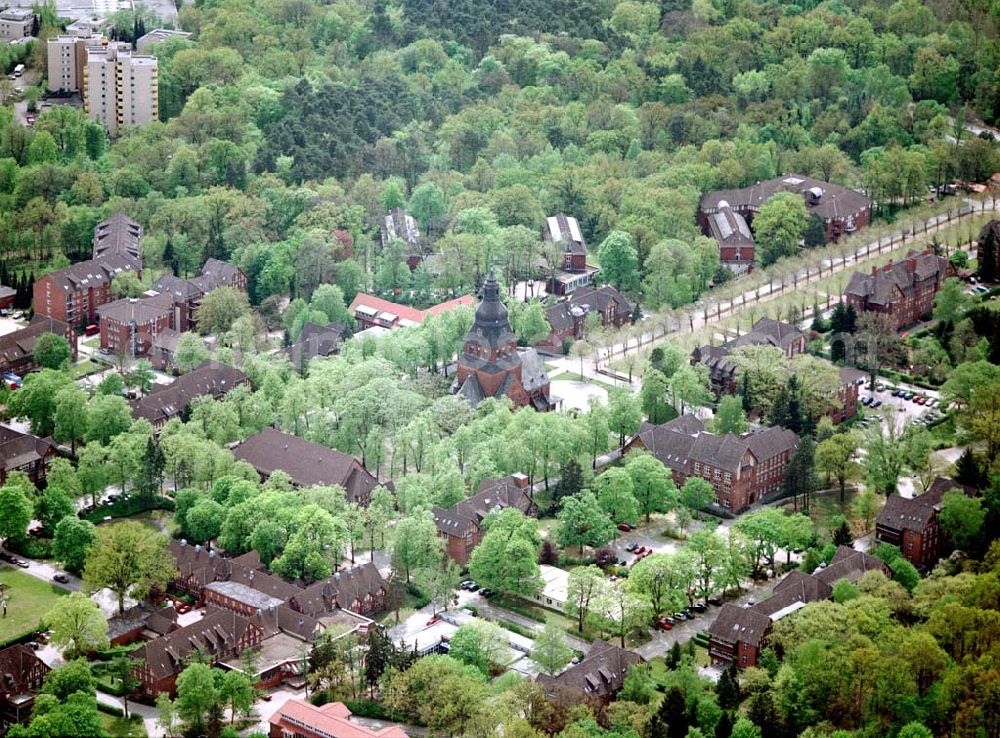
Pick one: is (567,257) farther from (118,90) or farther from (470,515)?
(118,90)

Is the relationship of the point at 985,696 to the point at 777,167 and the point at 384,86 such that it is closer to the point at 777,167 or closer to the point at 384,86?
the point at 777,167

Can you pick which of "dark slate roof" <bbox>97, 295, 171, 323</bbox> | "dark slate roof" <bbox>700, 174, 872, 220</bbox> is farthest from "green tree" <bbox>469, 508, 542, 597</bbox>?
"dark slate roof" <bbox>700, 174, 872, 220</bbox>

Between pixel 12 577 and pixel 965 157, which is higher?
pixel 965 157

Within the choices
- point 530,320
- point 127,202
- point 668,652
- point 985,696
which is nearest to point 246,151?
point 127,202

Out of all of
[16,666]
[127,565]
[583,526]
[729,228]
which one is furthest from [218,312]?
[16,666]

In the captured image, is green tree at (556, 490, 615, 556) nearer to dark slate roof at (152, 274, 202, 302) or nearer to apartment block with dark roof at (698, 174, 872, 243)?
dark slate roof at (152, 274, 202, 302)
